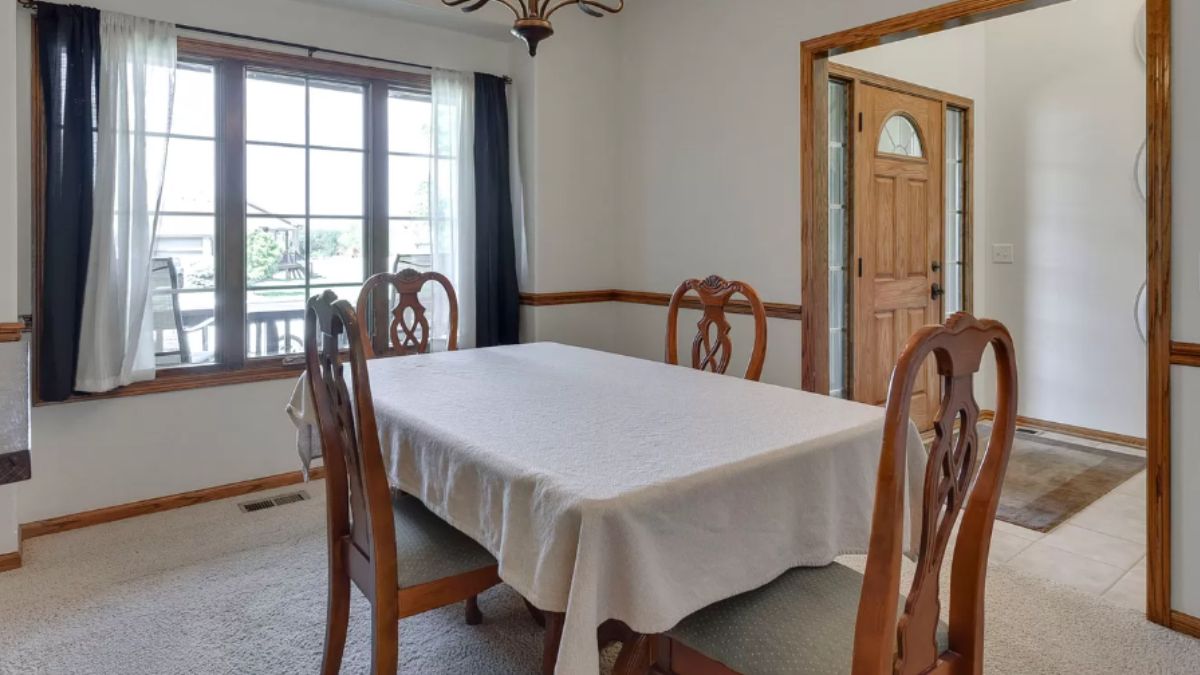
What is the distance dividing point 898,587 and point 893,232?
347cm

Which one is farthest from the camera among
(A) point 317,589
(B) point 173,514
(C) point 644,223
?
(C) point 644,223

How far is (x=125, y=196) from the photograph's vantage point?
299cm

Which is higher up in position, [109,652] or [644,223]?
[644,223]

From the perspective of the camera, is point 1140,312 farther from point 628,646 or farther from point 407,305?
point 628,646

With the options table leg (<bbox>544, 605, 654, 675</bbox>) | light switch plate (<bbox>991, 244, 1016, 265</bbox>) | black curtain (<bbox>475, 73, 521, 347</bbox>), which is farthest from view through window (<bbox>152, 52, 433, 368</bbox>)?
light switch plate (<bbox>991, 244, 1016, 265</bbox>)

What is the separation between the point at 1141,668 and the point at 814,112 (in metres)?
2.26

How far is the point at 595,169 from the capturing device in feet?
14.0

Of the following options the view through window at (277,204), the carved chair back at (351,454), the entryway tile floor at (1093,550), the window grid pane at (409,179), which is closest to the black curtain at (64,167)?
the view through window at (277,204)

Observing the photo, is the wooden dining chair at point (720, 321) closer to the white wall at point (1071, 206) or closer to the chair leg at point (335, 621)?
the chair leg at point (335, 621)

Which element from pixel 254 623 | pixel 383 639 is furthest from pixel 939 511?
pixel 254 623

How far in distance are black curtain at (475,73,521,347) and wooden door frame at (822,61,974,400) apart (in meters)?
1.70

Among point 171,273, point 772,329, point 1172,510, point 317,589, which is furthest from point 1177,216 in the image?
point 171,273

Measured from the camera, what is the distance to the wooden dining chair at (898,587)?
1.04 metres

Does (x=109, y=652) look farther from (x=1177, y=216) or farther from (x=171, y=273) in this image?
(x=1177, y=216)
